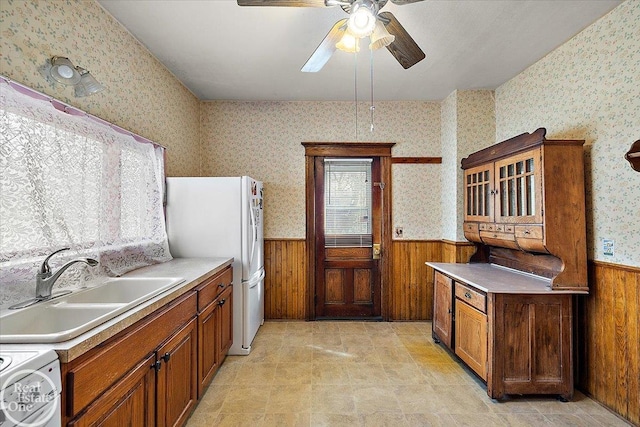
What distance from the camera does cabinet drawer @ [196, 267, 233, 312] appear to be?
7.18 feet

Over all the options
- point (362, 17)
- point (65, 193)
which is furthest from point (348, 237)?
point (65, 193)

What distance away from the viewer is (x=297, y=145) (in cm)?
397

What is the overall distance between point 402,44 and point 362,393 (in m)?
2.44

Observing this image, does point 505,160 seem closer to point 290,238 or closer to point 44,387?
point 290,238

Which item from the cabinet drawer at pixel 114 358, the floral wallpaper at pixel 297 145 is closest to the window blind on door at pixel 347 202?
the floral wallpaper at pixel 297 145

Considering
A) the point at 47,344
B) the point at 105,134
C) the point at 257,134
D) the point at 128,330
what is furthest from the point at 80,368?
the point at 257,134

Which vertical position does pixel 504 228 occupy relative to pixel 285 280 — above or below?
above

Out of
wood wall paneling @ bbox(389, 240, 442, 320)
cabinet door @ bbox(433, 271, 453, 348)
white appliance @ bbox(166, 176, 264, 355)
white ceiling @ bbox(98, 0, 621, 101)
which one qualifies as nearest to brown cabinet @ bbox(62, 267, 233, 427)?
white appliance @ bbox(166, 176, 264, 355)

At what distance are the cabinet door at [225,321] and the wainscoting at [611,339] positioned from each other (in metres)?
2.79

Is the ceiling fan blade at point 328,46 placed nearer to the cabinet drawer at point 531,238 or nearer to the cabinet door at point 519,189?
the cabinet door at point 519,189

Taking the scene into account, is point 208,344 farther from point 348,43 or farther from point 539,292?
point 539,292

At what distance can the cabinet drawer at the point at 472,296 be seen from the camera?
2.36 meters

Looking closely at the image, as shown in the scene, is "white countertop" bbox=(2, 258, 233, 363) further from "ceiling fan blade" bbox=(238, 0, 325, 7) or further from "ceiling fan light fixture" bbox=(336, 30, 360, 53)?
"ceiling fan light fixture" bbox=(336, 30, 360, 53)

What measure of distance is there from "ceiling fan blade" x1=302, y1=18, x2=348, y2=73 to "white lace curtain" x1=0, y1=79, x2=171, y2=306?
145cm
